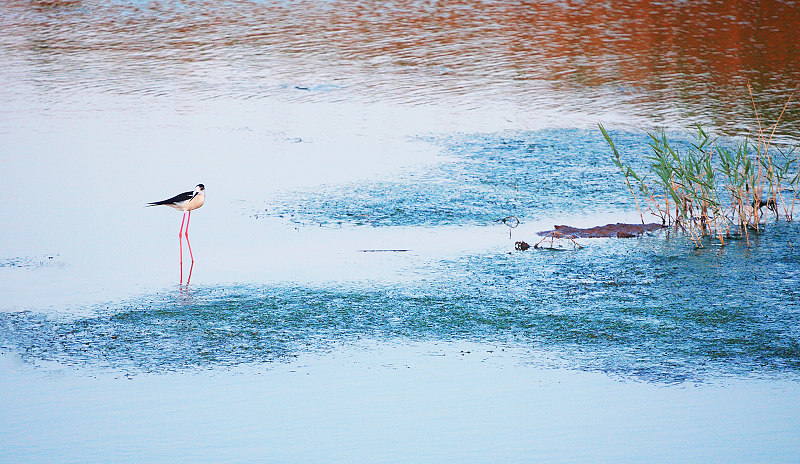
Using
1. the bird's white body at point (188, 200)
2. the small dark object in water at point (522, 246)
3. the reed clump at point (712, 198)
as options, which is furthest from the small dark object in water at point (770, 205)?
the bird's white body at point (188, 200)

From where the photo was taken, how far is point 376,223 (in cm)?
668

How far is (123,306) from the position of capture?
529cm

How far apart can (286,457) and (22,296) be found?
221 centimetres

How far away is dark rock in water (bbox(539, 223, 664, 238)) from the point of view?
639cm

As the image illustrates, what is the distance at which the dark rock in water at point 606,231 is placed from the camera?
252 inches

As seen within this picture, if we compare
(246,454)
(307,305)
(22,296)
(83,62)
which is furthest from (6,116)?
(246,454)

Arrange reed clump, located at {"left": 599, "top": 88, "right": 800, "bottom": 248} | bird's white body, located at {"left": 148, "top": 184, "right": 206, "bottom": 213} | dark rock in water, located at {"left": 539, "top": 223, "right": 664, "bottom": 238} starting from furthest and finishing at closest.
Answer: bird's white body, located at {"left": 148, "top": 184, "right": 206, "bottom": 213} < dark rock in water, located at {"left": 539, "top": 223, "right": 664, "bottom": 238} < reed clump, located at {"left": 599, "top": 88, "right": 800, "bottom": 248}

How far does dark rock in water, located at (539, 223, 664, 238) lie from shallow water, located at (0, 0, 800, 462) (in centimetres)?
12

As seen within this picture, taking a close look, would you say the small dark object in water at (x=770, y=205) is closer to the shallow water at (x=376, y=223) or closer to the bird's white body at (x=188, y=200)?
the shallow water at (x=376, y=223)

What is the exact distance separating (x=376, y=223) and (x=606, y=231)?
144 cm

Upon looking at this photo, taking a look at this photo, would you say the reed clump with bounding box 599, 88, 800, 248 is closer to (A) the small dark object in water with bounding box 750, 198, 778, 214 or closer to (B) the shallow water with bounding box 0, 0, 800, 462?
(A) the small dark object in water with bounding box 750, 198, 778, 214

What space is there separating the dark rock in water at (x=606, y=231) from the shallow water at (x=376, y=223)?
12 centimetres

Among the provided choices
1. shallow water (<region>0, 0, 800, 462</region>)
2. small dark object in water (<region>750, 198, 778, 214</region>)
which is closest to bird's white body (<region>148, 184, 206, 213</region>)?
shallow water (<region>0, 0, 800, 462</region>)

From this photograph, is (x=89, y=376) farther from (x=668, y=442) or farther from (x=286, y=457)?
(x=668, y=442)
